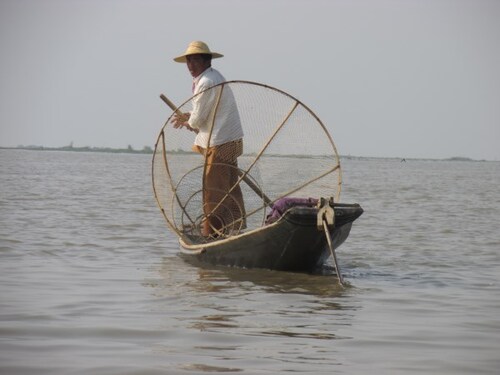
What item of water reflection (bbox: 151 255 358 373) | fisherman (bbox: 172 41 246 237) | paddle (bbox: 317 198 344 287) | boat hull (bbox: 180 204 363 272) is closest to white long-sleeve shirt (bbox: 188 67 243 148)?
fisherman (bbox: 172 41 246 237)

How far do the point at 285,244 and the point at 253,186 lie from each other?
0.81m

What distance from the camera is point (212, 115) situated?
7.68 metres

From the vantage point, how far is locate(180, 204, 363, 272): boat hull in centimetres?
686

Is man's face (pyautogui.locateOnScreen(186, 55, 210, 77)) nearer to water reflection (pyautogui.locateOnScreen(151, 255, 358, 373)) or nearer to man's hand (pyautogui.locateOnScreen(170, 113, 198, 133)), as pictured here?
man's hand (pyautogui.locateOnScreen(170, 113, 198, 133))

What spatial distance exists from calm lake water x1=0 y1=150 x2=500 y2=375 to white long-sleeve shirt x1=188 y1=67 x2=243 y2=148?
1126mm

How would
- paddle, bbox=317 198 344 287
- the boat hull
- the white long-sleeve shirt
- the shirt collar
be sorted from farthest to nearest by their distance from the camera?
the shirt collar → the white long-sleeve shirt → the boat hull → paddle, bbox=317 198 344 287

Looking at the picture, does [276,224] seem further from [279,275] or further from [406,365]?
[406,365]

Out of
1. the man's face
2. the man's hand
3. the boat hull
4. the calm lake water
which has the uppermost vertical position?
the man's face

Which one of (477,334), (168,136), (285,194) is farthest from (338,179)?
(477,334)

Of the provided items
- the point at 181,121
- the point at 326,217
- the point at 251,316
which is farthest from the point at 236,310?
the point at 181,121

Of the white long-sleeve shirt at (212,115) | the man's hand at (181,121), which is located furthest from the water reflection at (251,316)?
the man's hand at (181,121)

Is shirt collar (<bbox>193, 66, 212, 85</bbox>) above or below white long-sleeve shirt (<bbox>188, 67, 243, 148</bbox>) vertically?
above

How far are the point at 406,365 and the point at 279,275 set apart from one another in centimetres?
295

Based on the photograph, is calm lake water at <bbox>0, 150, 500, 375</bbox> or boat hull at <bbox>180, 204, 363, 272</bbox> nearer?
calm lake water at <bbox>0, 150, 500, 375</bbox>
